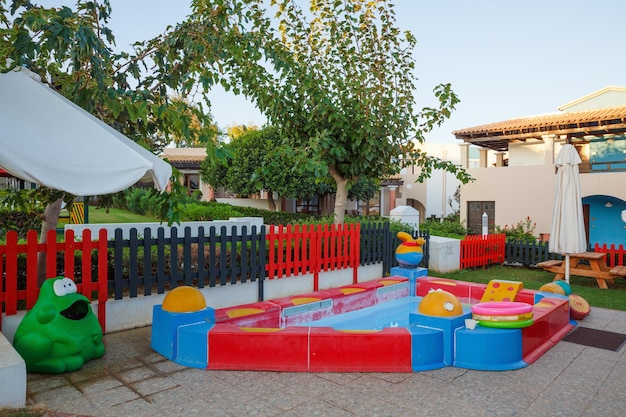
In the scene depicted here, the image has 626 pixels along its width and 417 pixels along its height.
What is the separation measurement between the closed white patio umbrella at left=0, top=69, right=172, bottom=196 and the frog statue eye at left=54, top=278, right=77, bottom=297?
1431 millimetres

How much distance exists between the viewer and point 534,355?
5.12m

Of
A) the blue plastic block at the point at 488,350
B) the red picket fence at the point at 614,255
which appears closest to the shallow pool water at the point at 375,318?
the blue plastic block at the point at 488,350

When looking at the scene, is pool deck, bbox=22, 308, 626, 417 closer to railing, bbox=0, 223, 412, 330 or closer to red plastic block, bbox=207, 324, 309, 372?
red plastic block, bbox=207, 324, 309, 372

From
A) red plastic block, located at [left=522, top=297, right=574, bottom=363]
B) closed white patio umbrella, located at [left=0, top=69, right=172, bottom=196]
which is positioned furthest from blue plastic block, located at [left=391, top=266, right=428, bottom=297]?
closed white patio umbrella, located at [left=0, top=69, right=172, bottom=196]

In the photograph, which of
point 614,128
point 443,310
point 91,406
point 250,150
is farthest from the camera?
point 250,150

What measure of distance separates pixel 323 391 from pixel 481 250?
967cm

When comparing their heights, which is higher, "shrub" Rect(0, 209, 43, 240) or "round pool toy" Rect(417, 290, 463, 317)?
"shrub" Rect(0, 209, 43, 240)

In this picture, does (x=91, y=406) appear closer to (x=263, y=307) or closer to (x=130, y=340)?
(x=130, y=340)

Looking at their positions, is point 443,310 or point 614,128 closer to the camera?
point 443,310

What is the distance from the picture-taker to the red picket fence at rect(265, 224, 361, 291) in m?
7.79

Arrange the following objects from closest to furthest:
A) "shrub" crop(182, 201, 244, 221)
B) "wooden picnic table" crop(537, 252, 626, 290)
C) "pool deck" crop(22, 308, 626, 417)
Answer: "pool deck" crop(22, 308, 626, 417) < "wooden picnic table" crop(537, 252, 626, 290) < "shrub" crop(182, 201, 244, 221)

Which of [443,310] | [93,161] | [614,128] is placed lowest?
[443,310]

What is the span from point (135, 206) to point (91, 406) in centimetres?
2467

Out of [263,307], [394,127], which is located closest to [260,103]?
[394,127]
